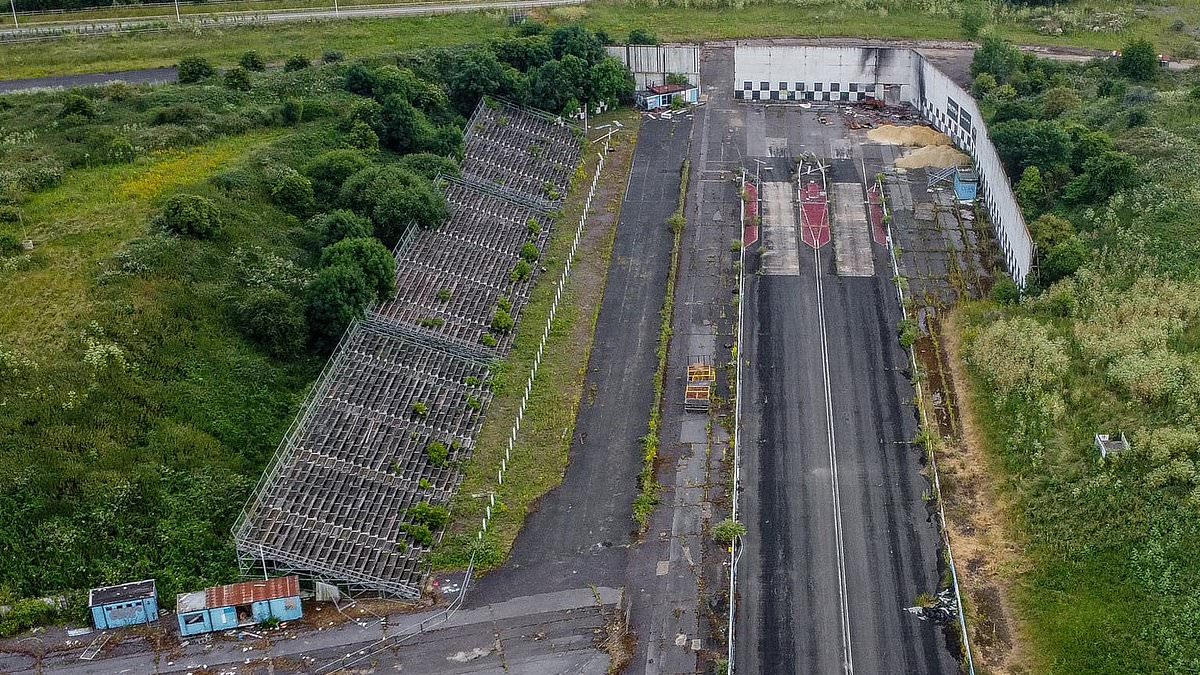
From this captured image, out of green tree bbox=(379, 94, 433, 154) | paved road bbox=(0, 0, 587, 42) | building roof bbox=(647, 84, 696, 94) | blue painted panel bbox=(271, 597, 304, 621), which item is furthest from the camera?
paved road bbox=(0, 0, 587, 42)

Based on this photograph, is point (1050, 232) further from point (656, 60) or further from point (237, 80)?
point (237, 80)

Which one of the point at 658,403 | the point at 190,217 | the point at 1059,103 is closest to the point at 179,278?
the point at 190,217

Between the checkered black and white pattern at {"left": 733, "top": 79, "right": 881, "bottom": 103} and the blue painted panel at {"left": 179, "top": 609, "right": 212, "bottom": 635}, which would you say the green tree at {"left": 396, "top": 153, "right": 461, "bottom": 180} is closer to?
the checkered black and white pattern at {"left": 733, "top": 79, "right": 881, "bottom": 103}

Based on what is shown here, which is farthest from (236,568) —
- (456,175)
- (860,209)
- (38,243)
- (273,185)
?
(860,209)

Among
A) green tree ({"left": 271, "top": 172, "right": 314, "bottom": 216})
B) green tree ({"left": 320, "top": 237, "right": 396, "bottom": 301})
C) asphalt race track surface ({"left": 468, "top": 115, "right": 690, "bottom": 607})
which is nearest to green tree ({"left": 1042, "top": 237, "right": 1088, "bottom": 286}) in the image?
asphalt race track surface ({"left": 468, "top": 115, "right": 690, "bottom": 607})

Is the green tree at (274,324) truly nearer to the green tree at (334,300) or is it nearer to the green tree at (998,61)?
the green tree at (334,300)
